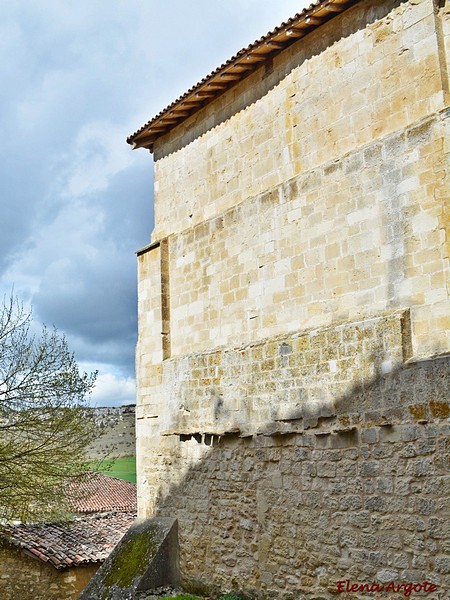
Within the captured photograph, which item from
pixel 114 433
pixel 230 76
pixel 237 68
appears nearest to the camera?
pixel 237 68

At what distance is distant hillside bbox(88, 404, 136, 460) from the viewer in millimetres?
15834

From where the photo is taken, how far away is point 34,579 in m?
16.2

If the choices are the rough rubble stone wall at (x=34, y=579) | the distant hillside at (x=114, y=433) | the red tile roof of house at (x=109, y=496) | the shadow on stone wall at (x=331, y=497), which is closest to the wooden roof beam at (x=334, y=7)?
the shadow on stone wall at (x=331, y=497)

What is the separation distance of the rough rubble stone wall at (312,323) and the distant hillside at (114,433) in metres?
6.41

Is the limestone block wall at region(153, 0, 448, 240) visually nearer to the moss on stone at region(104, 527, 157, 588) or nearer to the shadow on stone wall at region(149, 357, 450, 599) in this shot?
the shadow on stone wall at region(149, 357, 450, 599)

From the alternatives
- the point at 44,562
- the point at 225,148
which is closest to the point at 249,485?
the point at 225,148

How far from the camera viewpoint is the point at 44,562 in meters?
16.2

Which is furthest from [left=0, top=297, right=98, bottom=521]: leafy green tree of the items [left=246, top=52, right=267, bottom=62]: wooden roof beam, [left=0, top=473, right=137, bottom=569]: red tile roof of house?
[left=246, top=52, right=267, bottom=62]: wooden roof beam

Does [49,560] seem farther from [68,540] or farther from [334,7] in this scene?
[334,7]

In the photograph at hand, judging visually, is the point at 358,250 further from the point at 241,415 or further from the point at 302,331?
the point at 241,415

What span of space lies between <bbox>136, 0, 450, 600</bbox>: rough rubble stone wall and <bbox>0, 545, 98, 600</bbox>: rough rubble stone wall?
27.3ft

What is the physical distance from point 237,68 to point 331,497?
510 centimetres

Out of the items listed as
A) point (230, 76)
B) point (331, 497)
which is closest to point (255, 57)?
point (230, 76)

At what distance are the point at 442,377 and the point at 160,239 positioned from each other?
16.6 ft
